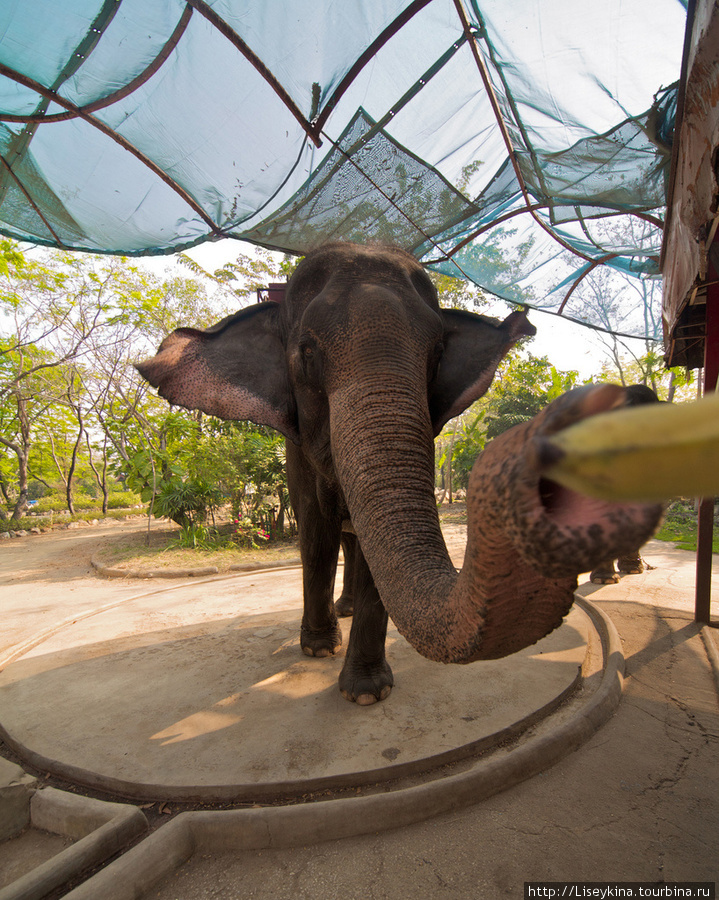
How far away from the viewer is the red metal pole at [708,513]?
3750mm

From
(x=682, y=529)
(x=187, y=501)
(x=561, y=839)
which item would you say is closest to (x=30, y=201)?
(x=561, y=839)

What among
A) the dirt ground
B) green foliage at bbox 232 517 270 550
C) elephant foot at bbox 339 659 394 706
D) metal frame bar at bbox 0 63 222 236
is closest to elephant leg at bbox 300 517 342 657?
elephant foot at bbox 339 659 394 706

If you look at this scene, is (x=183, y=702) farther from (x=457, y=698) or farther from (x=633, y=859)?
(x=633, y=859)

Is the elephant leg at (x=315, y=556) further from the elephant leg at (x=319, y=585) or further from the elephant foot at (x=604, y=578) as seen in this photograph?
the elephant foot at (x=604, y=578)

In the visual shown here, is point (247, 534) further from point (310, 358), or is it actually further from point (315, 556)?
point (310, 358)

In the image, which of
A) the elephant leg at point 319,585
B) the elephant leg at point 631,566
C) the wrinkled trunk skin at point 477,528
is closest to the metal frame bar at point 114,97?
the wrinkled trunk skin at point 477,528

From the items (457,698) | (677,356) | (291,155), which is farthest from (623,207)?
(457,698)

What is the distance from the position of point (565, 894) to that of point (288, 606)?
381 cm

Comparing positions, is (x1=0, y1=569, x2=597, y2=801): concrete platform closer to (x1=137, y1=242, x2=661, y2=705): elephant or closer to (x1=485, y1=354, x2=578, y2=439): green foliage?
(x1=137, y1=242, x2=661, y2=705): elephant

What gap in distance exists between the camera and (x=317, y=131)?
156 inches

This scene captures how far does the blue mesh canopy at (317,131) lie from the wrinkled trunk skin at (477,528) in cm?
281

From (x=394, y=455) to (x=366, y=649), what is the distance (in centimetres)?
166

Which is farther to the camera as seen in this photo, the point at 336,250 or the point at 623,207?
the point at 623,207

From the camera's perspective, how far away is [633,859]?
6.39 ft
